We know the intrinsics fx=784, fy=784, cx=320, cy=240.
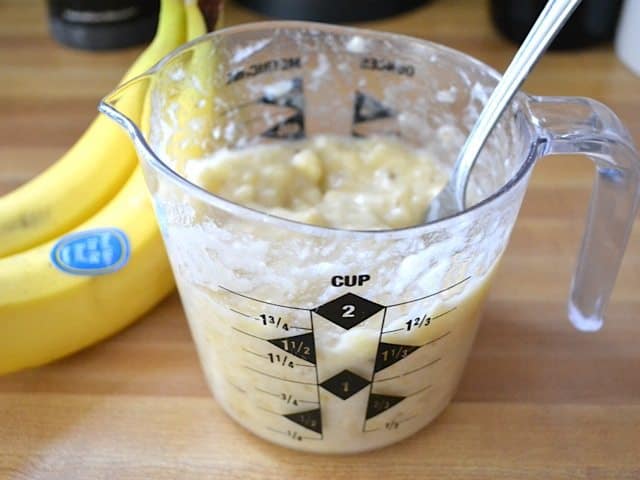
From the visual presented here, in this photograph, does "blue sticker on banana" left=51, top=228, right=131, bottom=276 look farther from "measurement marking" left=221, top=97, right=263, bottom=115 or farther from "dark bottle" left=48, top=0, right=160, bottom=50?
"dark bottle" left=48, top=0, right=160, bottom=50

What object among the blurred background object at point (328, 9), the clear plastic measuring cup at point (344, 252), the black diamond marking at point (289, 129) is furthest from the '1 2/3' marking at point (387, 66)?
the blurred background object at point (328, 9)

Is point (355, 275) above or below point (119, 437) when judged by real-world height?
above

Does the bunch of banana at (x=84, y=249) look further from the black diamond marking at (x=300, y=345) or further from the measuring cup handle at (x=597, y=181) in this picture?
the measuring cup handle at (x=597, y=181)

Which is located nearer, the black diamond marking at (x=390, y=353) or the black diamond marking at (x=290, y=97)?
the black diamond marking at (x=390, y=353)

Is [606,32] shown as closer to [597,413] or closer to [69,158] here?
[597,413]

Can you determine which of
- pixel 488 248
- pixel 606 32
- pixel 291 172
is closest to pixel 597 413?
pixel 488 248

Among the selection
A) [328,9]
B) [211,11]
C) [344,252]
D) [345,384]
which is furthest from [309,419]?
[328,9]

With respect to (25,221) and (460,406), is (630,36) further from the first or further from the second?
(25,221)

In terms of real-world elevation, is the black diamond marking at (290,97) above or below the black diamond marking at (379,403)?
above
